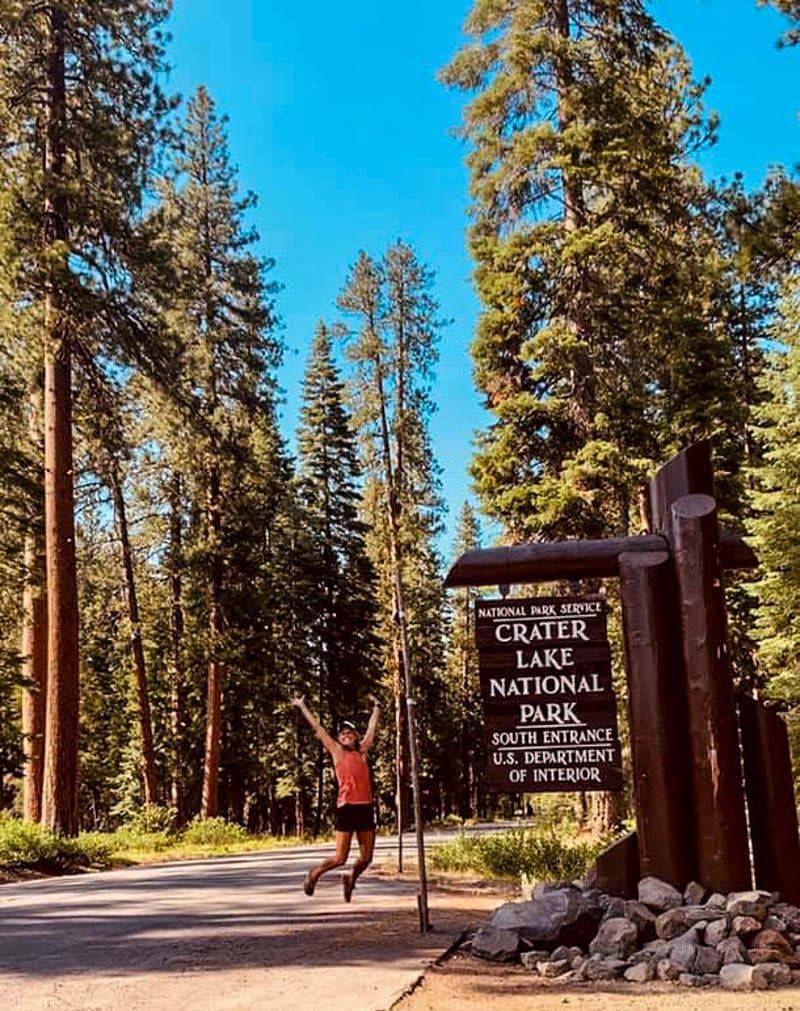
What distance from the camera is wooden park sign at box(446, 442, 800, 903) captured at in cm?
694

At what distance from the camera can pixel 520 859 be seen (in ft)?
36.2

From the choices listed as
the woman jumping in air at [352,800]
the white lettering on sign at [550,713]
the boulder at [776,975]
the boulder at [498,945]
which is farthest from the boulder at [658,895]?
the woman jumping in air at [352,800]

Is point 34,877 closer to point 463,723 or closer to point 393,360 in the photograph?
point 393,360

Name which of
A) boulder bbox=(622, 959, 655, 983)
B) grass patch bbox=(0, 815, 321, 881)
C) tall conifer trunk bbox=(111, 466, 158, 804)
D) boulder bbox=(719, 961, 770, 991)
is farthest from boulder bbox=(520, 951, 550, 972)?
→ tall conifer trunk bbox=(111, 466, 158, 804)

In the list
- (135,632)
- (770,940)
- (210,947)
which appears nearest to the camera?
(770,940)

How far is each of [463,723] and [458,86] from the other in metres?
40.2

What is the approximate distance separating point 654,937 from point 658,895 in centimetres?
29

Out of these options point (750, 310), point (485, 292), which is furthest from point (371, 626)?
point (485, 292)

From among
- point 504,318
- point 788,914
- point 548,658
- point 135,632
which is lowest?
point 788,914

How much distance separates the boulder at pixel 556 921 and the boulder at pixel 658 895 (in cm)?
33

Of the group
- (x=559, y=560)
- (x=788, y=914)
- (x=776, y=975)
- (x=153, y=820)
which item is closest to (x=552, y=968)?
(x=776, y=975)

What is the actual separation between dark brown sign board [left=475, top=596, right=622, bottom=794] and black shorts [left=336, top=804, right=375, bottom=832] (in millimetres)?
1535

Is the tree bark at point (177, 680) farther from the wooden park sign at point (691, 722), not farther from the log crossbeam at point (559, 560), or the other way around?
the wooden park sign at point (691, 722)

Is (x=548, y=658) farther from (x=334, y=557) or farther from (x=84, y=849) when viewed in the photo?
(x=334, y=557)
